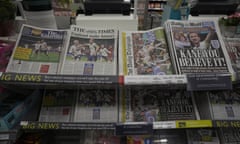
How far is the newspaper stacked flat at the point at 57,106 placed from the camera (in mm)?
874

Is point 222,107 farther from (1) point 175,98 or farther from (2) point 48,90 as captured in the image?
(2) point 48,90

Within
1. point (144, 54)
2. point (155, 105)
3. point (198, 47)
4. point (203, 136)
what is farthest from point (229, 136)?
point (144, 54)

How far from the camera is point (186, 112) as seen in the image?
2.98 feet

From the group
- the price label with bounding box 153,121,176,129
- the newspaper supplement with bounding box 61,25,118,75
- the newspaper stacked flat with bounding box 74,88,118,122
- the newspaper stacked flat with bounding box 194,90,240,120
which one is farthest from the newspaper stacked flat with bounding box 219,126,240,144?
the newspaper supplement with bounding box 61,25,118,75

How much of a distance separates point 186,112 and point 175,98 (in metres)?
0.11

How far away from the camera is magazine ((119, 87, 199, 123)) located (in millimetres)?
885

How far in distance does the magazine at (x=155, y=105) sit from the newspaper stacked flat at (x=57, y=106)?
299mm

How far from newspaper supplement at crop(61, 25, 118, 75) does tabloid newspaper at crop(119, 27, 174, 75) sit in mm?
54

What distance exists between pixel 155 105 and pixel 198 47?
40 cm

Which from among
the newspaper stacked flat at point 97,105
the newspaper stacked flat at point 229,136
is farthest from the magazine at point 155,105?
the newspaper stacked flat at point 229,136

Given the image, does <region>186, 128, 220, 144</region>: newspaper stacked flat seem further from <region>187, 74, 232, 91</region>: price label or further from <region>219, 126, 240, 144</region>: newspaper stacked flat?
<region>187, 74, 232, 91</region>: price label

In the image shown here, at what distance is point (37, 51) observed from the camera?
85 centimetres

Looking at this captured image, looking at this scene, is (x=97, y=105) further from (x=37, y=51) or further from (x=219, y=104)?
(x=219, y=104)

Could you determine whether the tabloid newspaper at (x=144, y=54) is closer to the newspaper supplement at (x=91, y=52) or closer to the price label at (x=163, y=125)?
the newspaper supplement at (x=91, y=52)
